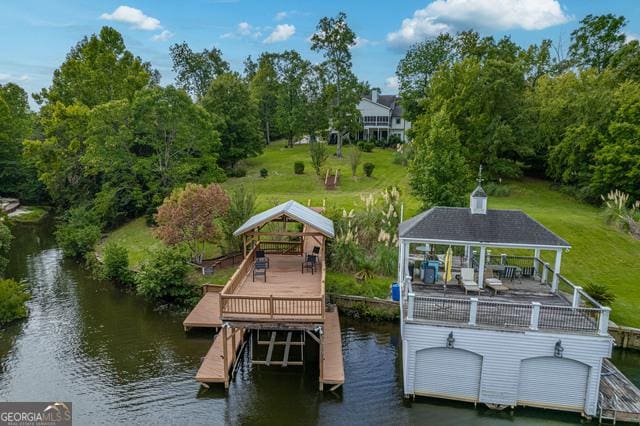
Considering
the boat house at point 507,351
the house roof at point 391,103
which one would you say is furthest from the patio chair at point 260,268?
the house roof at point 391,103

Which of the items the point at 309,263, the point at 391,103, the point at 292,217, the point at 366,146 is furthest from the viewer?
the point at 391,103

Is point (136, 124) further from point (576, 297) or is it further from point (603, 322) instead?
point (603, 322)

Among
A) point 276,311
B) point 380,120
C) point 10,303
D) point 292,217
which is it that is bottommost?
point 10,303

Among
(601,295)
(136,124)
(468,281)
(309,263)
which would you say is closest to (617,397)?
(468,281)

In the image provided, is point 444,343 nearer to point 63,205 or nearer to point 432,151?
point 432,151

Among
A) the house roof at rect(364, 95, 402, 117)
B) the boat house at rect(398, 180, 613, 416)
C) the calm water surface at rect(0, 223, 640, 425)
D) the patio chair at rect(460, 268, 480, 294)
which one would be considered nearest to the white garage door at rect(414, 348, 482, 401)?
the boat house at rect(398, 180, 613, 416)

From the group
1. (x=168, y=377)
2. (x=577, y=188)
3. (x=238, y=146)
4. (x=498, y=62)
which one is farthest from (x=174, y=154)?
(x=577, y=188)
